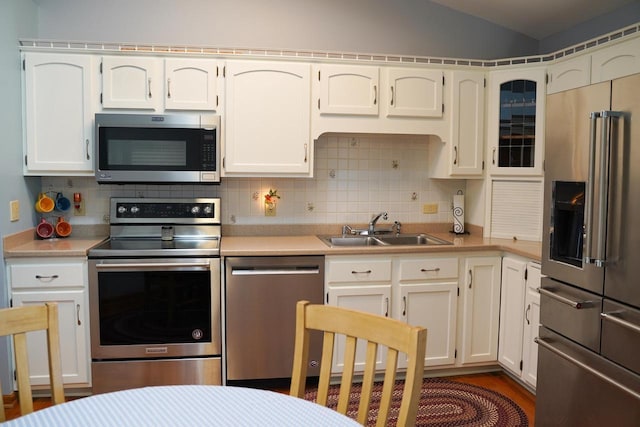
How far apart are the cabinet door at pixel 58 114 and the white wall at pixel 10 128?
0.20ft

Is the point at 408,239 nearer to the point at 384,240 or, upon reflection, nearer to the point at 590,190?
the point at 384,240

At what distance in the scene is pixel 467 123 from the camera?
3.27 meters

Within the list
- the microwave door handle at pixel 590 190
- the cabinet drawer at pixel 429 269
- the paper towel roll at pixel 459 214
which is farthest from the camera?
the paper towel roll at pixel 459 214

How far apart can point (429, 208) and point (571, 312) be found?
1.69 m

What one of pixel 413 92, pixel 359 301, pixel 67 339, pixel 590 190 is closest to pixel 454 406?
pixel 359 301

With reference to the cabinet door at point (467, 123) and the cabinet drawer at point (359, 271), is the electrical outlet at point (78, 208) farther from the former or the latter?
the cabinet door at point (467, 123)

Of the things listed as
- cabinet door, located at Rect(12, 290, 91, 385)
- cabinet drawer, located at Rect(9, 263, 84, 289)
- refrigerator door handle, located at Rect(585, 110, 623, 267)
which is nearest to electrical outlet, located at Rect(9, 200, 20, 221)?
cabinet drawer, located at Rect(9, 263, 84, 289)

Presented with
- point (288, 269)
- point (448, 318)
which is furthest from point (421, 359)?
point (448, 318)

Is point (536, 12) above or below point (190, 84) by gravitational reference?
above

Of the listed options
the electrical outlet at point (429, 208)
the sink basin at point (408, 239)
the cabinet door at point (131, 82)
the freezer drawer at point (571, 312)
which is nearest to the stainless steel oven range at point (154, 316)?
the cabinet door at point (131, 82)

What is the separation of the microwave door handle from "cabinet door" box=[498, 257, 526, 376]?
99 cm

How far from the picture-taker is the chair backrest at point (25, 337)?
132 centimetres

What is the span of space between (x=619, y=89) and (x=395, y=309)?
1.73 meters

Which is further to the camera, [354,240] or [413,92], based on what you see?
[354,240]
